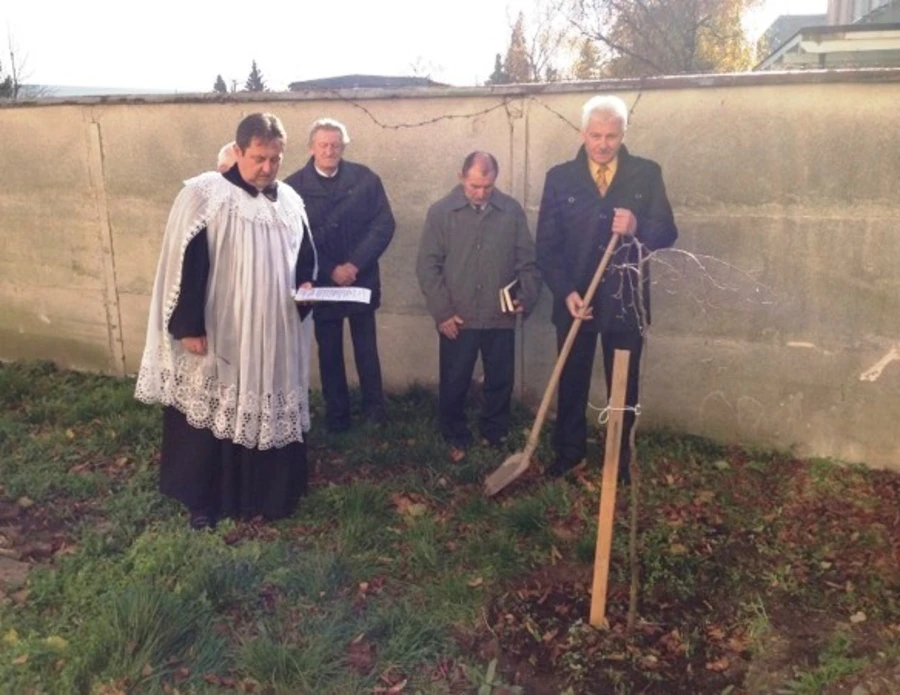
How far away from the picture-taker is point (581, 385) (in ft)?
16.4

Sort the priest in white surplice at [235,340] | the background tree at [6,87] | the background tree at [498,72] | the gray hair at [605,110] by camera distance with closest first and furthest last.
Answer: the priest in white surplice at [235,340]
the gray hair at [605,110]
the background tree at [6,87]
the background tree at [498,72]

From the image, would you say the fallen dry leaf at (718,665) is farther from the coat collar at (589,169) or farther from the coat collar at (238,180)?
the coat collar at (238,180)

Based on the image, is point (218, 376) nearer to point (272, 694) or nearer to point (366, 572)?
point (366, 572)

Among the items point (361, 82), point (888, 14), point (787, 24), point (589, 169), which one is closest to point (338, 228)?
point (589, 169)

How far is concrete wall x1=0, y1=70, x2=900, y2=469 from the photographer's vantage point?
4906 mm

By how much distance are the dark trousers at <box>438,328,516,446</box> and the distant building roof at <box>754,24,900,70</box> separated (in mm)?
6484

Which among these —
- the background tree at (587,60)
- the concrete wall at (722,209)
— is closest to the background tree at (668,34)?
the background tree at (587,60)

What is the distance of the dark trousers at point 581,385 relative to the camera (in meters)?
4.89

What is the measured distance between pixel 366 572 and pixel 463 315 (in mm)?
1754

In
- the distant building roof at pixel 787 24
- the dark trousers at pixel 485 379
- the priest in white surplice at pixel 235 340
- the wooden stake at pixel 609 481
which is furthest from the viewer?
the distant building roof at pixel 787 24

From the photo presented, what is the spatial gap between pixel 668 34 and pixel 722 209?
826 inches

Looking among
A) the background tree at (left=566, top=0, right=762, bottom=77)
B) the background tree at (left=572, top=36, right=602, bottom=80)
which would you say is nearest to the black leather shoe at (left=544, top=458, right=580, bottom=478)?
the background tree at (left=566, top=0, right=762, bottom=77)

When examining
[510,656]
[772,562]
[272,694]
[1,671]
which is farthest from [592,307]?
[1,671]

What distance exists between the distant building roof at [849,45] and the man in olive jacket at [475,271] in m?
6.30
